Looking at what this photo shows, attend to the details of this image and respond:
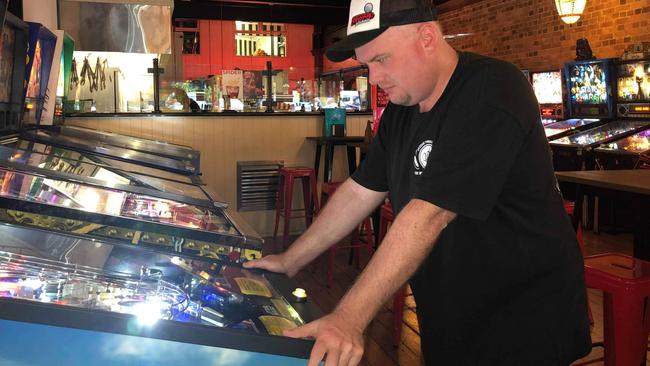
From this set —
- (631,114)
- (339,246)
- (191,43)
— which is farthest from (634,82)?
(191,43)

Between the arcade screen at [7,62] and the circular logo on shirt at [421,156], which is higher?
the arcade screen at [7,62]

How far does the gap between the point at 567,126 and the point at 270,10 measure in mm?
5628

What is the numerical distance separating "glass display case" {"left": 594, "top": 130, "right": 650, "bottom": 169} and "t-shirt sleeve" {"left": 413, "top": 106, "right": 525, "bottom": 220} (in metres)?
4.63

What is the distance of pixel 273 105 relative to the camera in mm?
5805

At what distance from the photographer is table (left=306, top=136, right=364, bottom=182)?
5188 mm

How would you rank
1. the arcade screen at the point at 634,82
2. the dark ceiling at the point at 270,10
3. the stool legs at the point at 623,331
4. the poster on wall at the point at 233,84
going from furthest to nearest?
the dark ceiling at the point at 270,10 < the arcade screen at the point at 634,82 < the poster on wall at the point at 233,84 < the stool legs at the point at 623,331

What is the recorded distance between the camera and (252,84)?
18.8 ft

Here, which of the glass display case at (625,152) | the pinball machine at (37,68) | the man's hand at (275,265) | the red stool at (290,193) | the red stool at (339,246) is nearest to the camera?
the man's hand at (275,265)

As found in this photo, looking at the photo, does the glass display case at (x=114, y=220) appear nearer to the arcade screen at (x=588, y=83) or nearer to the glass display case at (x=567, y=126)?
the glass display case at (x=567, y=126)

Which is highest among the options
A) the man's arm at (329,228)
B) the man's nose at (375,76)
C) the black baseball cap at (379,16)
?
the black baseball cap at (379,16)

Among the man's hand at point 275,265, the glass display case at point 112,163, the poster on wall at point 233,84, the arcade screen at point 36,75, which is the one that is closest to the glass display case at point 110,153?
the glass display case at point 112,163

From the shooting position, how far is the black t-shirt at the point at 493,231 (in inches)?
44.7

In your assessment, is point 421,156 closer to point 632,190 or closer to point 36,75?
point 632,190

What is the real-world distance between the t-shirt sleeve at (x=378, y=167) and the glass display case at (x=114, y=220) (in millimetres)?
320
